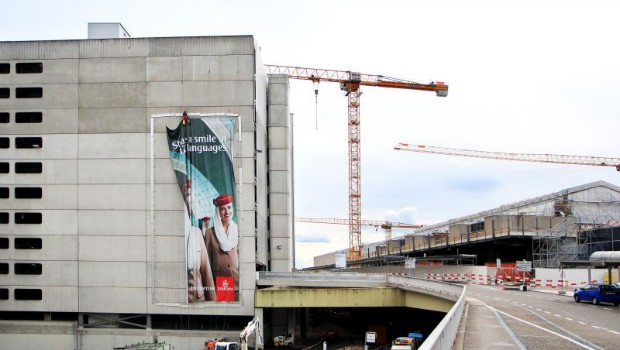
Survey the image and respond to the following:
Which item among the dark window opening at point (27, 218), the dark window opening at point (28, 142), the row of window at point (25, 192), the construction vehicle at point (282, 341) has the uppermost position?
the dark window opening at point (28, 142)

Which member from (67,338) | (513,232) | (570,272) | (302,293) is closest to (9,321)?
(67,338)

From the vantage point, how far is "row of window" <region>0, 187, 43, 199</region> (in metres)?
68.8

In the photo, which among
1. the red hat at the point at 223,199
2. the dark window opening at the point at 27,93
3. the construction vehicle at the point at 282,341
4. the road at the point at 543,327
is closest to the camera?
the road at the point at 543,327

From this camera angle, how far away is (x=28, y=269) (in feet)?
225

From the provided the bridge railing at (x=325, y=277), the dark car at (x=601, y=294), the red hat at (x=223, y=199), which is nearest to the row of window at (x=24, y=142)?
the red hat at (x=223, y=199)

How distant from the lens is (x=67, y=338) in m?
67.6

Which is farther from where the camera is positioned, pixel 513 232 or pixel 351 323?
pixel 513 232

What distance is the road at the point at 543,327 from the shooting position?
24.4 m

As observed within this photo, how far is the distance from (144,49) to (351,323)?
41.0 meters

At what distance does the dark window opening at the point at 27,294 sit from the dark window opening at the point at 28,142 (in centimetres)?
1469

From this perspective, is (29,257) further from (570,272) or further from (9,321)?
(570,272)

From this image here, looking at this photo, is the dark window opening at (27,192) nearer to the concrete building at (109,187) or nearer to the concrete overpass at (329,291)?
the concrete building at (109,187)

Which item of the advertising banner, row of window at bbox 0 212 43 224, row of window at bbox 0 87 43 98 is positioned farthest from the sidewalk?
row of window at bbox 0 87 43 98

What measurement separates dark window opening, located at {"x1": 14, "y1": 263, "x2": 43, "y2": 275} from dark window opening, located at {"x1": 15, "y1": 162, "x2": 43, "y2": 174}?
9518mm
